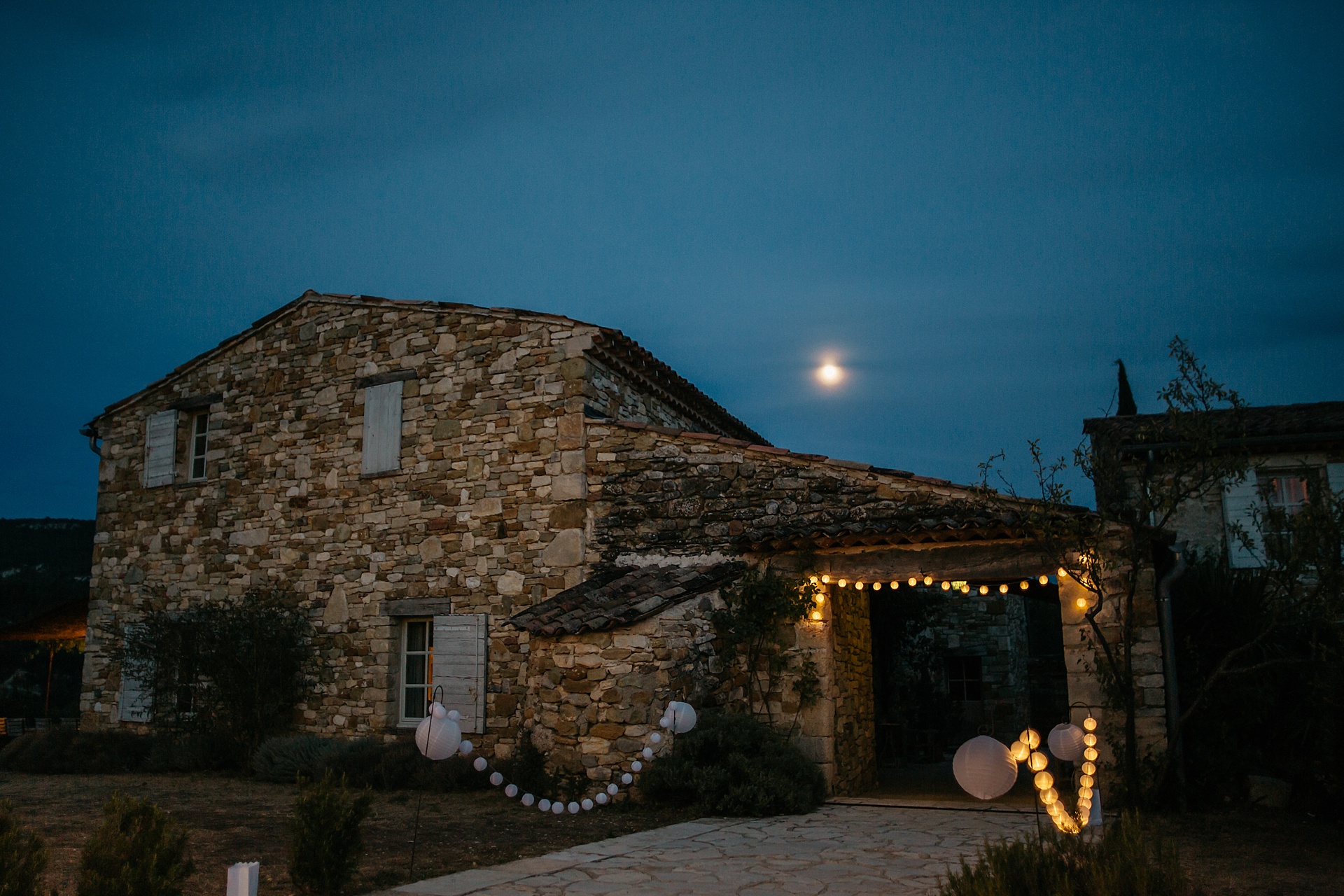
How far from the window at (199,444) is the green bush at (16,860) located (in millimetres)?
10009

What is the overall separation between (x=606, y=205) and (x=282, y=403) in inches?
3080

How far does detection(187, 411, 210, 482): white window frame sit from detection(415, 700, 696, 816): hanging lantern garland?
771 cm

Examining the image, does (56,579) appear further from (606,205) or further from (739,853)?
(606,205)

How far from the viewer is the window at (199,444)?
43.4 feet

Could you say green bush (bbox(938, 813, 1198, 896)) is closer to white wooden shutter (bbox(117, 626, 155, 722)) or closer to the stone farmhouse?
the stone farmhouse

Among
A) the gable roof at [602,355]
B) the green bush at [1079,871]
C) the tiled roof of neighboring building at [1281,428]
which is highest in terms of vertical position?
the gable roof at [602,355]

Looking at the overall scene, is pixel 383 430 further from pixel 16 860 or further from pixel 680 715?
pixel 16 860

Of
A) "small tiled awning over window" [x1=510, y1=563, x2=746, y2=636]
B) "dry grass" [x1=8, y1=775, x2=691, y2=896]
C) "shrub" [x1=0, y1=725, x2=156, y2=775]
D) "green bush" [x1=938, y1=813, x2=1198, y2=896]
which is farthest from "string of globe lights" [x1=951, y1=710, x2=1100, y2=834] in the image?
"shrub" [x1=0, y1=725, x2=156, y2=775]

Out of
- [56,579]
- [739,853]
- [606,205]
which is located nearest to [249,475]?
[739,853]

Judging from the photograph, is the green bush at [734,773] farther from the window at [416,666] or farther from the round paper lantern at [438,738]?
the window at [416,666]

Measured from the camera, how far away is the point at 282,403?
12.4 metres

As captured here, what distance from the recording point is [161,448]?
13320 millimetres

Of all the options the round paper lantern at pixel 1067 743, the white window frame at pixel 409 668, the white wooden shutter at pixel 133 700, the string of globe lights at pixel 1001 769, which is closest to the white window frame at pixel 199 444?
the white wooden shutter at pixel 133 700

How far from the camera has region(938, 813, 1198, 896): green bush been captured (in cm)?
363
